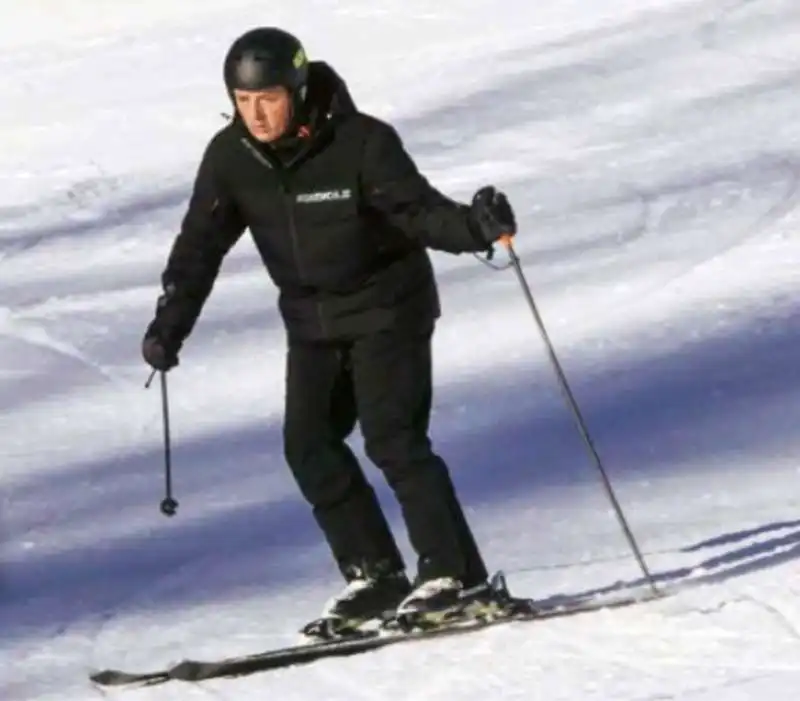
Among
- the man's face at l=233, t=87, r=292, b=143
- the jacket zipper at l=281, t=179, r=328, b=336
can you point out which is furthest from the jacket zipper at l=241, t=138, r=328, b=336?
the man's face at l=233, t=87, r=292, b=143

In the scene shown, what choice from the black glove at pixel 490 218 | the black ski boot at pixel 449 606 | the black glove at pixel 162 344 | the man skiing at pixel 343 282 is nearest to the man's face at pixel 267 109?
the man skiing at pixel 343 282

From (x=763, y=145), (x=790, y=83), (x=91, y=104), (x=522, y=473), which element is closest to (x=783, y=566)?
(x=522, y=473)

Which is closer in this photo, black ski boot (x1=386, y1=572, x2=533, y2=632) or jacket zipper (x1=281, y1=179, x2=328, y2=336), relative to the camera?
jacket zipper (x1=281, y1=179, x2=328, y2=336)

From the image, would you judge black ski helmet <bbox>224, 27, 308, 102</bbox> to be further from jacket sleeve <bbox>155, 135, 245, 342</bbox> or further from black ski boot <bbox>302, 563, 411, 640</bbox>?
black ski boot <bbox>302, 563, 411, 640</bbox>

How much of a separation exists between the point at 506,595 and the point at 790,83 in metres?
10.7

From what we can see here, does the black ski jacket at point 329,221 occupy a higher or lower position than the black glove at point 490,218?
higher

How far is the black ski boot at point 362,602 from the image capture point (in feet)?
19.7

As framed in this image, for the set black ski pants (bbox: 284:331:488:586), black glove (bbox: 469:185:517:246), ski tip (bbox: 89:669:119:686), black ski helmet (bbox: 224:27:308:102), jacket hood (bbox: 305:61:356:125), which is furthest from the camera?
ski tip (bbox: 89:669:119:686)

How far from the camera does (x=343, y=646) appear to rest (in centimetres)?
578

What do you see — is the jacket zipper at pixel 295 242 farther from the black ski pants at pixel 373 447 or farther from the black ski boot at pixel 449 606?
the black ski boot at pixel 449 606

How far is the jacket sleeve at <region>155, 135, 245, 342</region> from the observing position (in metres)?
5.74

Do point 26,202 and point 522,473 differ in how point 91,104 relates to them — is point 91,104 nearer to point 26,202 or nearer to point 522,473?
point 26,202

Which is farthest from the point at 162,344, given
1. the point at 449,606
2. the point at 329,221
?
the point at 449,606

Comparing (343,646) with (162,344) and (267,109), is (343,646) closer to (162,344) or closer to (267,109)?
(162,344)
